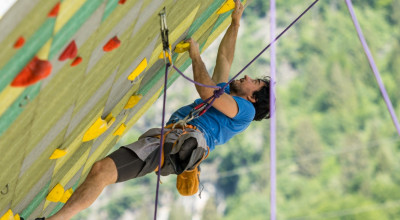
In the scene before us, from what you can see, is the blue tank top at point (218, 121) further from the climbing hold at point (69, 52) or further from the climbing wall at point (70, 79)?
the climbing hold at point (69, 52)

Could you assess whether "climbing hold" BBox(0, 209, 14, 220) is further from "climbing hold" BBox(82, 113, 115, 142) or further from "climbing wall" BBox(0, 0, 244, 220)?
"climbing hold" BBox(82, 113, 115, 142)

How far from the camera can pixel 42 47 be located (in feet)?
7.86

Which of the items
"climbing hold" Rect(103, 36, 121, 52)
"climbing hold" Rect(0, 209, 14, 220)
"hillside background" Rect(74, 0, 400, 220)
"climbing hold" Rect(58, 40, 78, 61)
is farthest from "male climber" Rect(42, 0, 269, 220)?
"hillside background" Rect(74, 0, 400, 220)

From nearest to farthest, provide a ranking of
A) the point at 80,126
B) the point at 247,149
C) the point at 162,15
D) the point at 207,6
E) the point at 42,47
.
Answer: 1. the point at 42,47
2. the point at 162,15
3. the point at 80,126
4. the point at 207,6
5. the point at 247,149

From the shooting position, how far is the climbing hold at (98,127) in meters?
3.82

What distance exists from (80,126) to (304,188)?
47441 millimetres

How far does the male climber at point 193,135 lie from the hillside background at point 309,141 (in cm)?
4128

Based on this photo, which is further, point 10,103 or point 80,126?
→ point 80,126

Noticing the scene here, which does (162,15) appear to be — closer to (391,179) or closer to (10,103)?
(10,103)

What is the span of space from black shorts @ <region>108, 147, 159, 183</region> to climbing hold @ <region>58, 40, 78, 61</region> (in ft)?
3.07

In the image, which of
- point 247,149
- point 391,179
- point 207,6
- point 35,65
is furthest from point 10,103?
point 247,149

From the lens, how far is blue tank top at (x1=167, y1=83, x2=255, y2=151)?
3938mm

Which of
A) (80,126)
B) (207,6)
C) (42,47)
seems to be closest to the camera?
(42,47)

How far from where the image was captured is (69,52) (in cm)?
261
